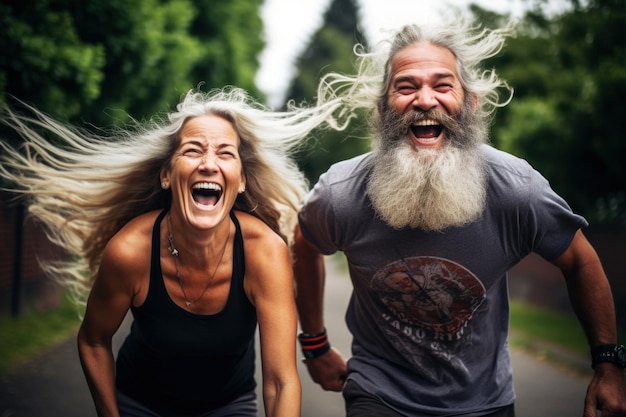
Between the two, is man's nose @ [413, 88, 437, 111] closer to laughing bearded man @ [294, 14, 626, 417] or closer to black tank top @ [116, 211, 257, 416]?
laughing bearded man @ [294, 14, 626, 417]

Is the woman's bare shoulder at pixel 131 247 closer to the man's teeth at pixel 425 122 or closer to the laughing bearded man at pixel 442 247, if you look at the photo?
the laughing bearded man at pixel 442 247

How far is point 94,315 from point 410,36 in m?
2.06

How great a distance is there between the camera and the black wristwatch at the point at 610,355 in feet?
10.2

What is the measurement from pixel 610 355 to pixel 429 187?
1135 mm

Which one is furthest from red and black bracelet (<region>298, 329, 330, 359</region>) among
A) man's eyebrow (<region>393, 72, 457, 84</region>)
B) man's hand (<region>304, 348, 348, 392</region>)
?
man's eyebrow (<region>393, 72, 457, 84</region>)

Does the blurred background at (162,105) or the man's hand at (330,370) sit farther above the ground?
the blurred background at (162,105)

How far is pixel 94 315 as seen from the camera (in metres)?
3.16

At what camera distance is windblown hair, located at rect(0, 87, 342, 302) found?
3547 mm

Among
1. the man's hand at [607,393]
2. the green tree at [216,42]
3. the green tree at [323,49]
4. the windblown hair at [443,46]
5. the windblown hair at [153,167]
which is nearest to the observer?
the man's hand at [607,393]

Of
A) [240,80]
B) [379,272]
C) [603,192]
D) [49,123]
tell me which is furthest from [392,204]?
[240,80]

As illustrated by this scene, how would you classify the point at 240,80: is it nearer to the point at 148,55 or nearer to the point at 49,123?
the point at 148,55

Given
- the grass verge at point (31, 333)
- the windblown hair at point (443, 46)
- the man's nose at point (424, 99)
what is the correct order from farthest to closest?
the grass verge at point (31, 333), the windblown hair at point (443, 46), the man's nose at point (424, 99)

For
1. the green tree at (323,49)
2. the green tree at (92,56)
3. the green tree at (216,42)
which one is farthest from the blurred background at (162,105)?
the green tree at (323,49)

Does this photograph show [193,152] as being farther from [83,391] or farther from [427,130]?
[83,391]
